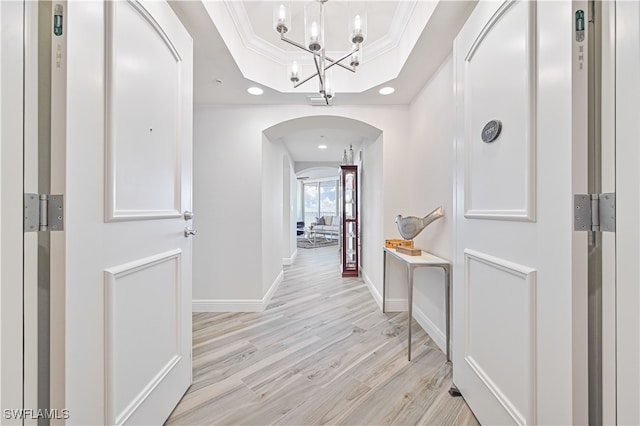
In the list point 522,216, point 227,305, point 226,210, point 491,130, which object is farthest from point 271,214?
point 522,216

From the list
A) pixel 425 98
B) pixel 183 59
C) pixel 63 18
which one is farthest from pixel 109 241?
pixel 425 98

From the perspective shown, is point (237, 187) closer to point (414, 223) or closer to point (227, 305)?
point (227, 305)

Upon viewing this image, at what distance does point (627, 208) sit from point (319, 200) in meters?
10.2

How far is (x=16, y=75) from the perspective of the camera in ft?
2.21

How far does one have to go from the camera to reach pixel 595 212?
0.76 metres

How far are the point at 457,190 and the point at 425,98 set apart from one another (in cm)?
129

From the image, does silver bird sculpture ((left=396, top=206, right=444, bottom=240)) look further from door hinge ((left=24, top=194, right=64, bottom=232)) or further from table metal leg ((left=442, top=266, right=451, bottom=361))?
door hinge ((left=24, top=194, right=64, bottom=232))

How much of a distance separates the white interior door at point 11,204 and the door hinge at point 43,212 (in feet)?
0.08

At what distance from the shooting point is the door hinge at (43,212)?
28.0 inches

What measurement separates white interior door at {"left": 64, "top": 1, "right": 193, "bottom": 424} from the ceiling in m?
0.54

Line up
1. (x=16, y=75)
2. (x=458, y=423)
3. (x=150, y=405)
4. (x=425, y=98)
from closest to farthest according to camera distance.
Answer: (x=16, y=75), (x=150, y=405), (x=458, y=423), (x=425, y=98)

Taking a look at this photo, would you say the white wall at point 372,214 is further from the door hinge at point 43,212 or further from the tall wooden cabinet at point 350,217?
the door hinge at point 43,212

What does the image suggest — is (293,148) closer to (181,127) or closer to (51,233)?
(181,127)

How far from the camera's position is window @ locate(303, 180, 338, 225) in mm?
10570
